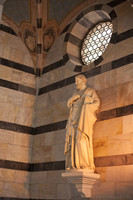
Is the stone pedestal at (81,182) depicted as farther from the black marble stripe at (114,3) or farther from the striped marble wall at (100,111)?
the black marble stripe at (114,3)

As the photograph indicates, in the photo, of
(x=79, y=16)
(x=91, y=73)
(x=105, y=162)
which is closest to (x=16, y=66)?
(x=79, y=16)

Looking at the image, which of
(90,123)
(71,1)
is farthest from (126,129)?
(71,1)

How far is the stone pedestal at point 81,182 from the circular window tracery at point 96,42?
12.0ft

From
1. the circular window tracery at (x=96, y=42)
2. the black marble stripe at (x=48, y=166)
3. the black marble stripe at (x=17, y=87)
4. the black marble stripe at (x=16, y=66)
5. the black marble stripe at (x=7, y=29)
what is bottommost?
the black marble stripe at (x=48, y=166)

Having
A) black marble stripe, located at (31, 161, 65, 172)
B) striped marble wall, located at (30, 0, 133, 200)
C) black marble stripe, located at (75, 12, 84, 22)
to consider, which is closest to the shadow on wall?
striped marble wall, located at (30, 0, 133, 200)

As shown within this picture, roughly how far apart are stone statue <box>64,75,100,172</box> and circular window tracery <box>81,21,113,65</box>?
165cm

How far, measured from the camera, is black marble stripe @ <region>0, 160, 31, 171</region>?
9.56 m

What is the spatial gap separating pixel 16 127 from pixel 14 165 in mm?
1166

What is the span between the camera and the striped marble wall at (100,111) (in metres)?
7.87

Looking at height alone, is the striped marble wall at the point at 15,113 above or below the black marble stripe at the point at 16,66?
below

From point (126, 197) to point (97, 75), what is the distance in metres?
3.42

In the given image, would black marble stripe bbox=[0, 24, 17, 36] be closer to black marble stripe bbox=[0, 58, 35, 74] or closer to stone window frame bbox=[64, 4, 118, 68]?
black marble stripe bbox=[0, 58, 35, 74]

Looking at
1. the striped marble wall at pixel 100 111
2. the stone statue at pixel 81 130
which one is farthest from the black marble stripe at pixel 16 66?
the stone statue at pixel 81 130

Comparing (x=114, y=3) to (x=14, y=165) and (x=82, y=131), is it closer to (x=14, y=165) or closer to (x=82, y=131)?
(x=82, y=131)
